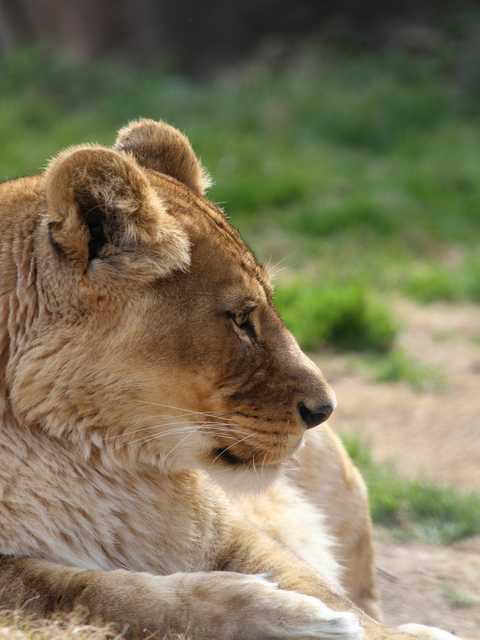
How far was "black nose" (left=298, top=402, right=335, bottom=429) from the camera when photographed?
294 centimetres

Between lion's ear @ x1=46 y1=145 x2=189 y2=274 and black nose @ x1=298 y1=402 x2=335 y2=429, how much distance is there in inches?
18.5

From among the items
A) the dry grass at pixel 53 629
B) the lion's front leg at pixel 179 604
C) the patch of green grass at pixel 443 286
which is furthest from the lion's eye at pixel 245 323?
the patch of green grass at pixel 443 286

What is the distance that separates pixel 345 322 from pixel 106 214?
396 centimetres

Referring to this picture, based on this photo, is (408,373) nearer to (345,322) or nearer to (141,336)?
(345,322)

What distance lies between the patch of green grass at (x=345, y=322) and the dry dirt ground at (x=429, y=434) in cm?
16

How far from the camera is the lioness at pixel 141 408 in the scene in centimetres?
262

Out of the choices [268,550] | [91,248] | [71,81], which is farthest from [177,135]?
[71,81]

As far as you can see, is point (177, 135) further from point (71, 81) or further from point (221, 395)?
point (71, 81)

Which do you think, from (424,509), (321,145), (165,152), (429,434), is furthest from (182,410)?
(321,145)

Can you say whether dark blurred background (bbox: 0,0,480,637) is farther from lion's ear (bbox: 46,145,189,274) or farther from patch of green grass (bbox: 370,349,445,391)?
lion's ear (bbox: 46,145,189,274)

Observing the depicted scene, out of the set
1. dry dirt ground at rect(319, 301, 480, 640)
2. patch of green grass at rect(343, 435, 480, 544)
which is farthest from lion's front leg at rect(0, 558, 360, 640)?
patch of green grass at rect(343, 435, 480, 544)

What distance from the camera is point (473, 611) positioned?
3.83m

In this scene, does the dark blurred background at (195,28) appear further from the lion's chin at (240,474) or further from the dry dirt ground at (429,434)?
the lion's chin at (240,474)

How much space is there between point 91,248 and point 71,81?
27.0 ft
